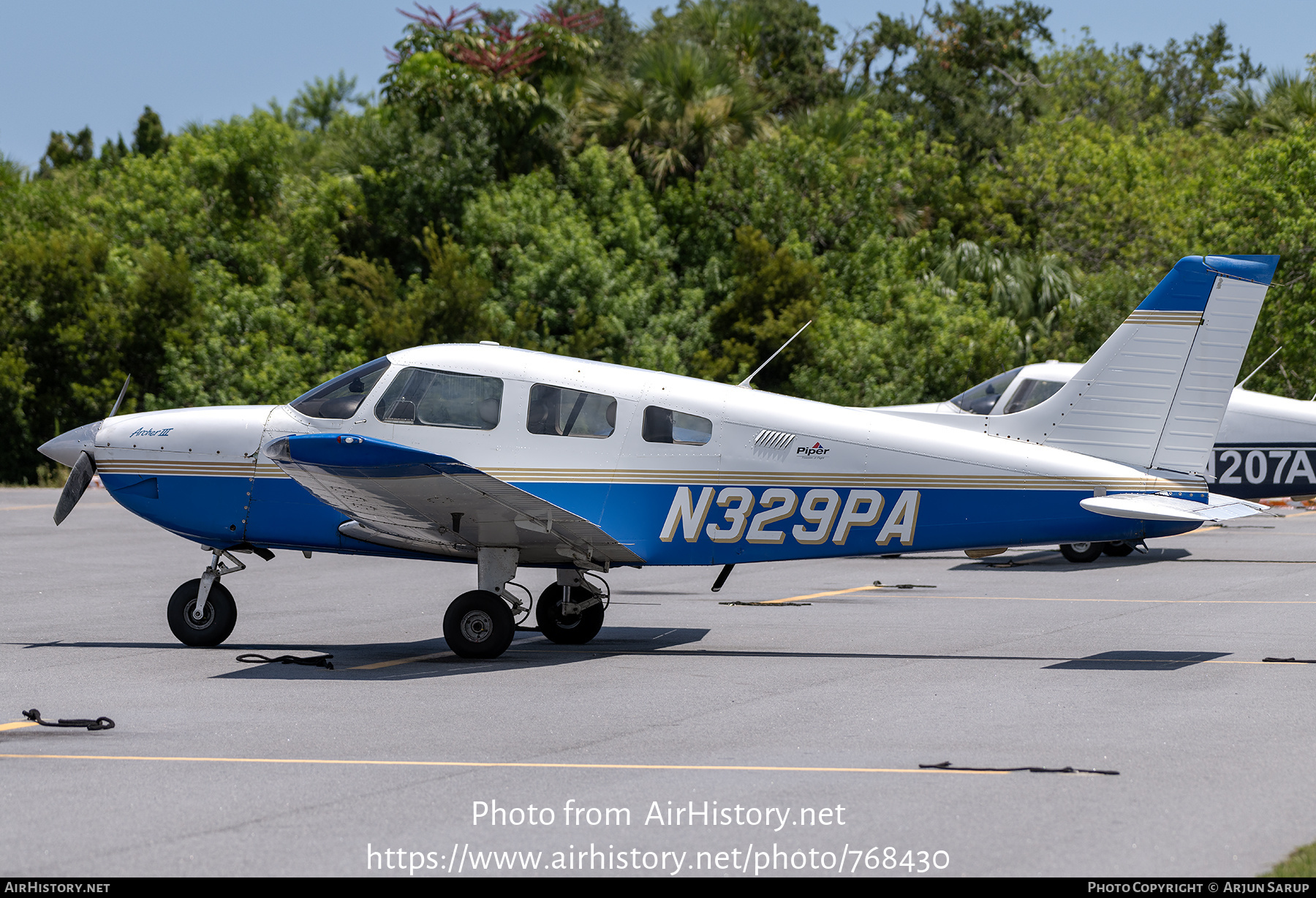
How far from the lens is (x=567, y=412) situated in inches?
416

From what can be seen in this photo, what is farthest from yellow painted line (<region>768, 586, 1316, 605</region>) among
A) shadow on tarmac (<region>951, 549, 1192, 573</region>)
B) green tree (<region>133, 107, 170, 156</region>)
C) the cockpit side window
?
green tree (<region>133, 107, 170, 156</region>)

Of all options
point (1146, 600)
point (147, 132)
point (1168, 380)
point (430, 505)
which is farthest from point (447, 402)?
point (147, 132)

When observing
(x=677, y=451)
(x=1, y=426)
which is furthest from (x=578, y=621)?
(x=1, y=426)

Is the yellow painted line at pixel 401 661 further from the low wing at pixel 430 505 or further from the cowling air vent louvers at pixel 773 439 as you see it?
the cowling air vent louvers at pixel 773 439

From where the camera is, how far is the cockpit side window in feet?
61.6

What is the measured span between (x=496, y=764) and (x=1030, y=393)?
42.6ft

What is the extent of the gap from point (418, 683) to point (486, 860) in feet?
14.0

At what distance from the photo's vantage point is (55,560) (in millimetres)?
18125

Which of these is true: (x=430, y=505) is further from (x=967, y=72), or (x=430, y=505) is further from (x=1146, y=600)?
(x=967, y=72)

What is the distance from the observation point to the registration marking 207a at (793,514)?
10328mm

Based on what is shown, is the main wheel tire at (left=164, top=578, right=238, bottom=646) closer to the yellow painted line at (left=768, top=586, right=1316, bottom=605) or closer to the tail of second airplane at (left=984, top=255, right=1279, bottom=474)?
the yellow painted line at (left=768, top=586, right=1316, bottom=605)

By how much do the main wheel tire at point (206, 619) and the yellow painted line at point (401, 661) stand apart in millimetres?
1487

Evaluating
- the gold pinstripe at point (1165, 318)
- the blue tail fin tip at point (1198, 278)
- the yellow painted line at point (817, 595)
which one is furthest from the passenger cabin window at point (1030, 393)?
the blue tail fin tip at point (1198, 278)

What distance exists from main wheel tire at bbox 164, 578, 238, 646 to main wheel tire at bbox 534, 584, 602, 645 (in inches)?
98.1
